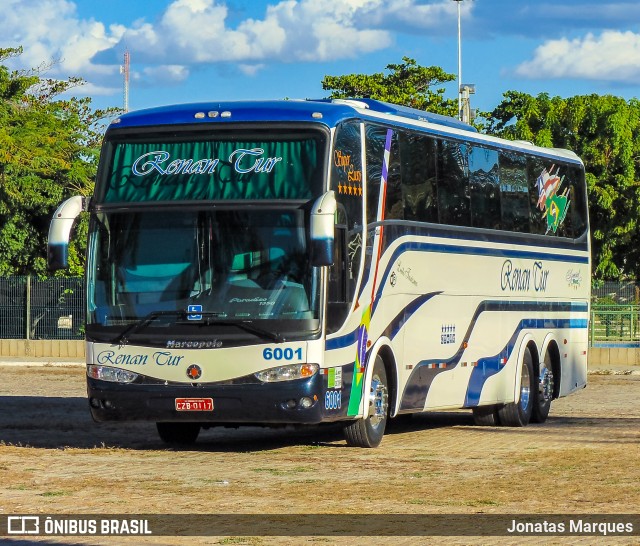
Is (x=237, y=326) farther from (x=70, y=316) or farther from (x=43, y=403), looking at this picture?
(x=70, y=316)

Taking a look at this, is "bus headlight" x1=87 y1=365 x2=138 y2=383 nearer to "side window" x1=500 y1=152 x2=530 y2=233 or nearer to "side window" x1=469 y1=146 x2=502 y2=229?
"side window" x1=469 y1=146 x2=502 y2=229

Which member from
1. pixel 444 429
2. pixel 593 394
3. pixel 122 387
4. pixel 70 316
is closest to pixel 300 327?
pixel 122 387

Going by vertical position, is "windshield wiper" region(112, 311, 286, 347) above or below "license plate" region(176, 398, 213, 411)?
above

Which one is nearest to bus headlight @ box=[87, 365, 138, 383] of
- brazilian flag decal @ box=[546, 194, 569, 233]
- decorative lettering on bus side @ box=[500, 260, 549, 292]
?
decorative lettering on bus side @ box=[500, 260, 549, 292]

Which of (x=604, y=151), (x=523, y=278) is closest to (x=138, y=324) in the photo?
(x=523, y=278)

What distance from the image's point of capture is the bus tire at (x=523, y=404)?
21.8m

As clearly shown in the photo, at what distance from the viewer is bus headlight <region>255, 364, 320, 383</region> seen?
51.4 ft

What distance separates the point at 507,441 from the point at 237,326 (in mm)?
4832

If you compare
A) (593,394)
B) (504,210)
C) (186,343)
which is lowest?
(593,394)

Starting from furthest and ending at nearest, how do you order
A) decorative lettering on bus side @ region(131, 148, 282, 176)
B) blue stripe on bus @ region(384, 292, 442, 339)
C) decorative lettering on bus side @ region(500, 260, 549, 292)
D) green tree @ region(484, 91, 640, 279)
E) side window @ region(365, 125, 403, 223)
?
1. green tree @ region(484, 91, 640, 279)
2. decorative lettering on bus side @ region(500, 260, 549, 292)
3. blue stripe on bus @ region(384, 292, 442, 339)
4. side window @ region(365, 125, 403, 223)
5. decorative lettering on bus side @ region(131, 148, 282, 176)

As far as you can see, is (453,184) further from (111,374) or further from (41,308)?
(41,308)

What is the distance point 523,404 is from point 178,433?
6.00m

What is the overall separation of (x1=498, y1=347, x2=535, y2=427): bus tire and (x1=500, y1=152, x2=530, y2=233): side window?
1.87 meters

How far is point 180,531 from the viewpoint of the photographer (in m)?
10.6
